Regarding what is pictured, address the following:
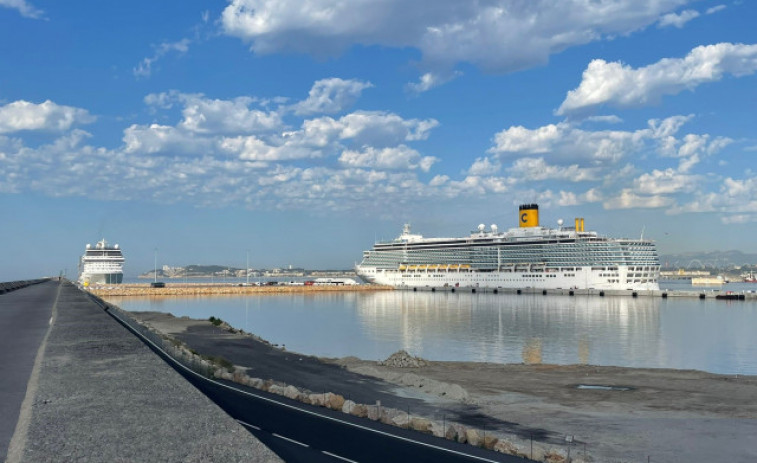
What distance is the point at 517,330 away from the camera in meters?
53.6

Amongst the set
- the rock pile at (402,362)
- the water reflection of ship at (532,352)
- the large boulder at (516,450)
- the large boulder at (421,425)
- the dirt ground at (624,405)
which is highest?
the large boulder at (421,425)

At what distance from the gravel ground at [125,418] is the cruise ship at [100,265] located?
13528 centimetres

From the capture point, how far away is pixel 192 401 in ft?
50.0

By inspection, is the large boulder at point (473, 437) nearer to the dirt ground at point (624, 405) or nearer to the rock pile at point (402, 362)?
the dirt ground at point (624, 405)

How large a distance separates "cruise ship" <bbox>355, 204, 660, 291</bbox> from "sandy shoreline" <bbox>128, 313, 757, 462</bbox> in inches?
3269

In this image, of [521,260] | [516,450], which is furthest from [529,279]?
[516,450]

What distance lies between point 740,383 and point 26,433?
26.8 m

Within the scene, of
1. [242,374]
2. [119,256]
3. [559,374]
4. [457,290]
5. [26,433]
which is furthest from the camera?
[119,256]

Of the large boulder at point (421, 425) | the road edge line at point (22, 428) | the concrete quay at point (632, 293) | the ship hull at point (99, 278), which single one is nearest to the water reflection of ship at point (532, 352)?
the large boulder at point (421, 425)

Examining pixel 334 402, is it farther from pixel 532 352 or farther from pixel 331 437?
pixel 532 352

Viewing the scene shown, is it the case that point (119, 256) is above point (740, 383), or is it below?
above

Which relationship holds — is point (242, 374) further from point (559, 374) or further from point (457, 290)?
point (457, 290)

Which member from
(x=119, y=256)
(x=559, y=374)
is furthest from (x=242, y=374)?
(x=119, y=256)

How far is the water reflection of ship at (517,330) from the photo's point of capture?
1561 inches
